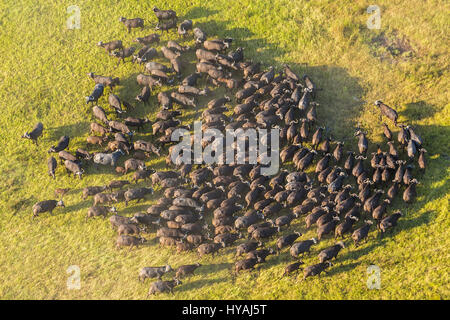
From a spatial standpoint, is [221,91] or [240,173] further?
[221,91]

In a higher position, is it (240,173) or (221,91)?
(221,91)

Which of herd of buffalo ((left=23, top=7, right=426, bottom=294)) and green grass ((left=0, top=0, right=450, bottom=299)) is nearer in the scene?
green grass ((left=0, top=0, right=450, bottom=299))

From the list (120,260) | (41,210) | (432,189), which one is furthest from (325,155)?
(41,210)

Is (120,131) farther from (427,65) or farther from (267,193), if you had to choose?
(427,65)
